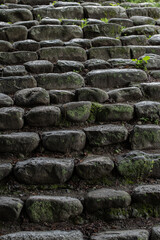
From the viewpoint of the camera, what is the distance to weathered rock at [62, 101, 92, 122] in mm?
2527

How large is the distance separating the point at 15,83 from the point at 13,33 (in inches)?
45.0

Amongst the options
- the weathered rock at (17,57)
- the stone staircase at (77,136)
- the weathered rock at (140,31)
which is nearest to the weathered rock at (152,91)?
the stone staircase at (77,136)

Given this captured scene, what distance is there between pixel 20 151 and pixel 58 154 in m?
0.29

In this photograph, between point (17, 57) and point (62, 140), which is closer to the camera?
point (62, 140)

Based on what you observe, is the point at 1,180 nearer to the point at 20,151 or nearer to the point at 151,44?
the point at 20,151

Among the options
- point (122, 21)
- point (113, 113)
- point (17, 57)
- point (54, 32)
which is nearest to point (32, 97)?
point (113, 113)

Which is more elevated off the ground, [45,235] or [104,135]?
[104,135]

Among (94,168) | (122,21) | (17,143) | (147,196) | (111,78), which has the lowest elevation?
(147,196)

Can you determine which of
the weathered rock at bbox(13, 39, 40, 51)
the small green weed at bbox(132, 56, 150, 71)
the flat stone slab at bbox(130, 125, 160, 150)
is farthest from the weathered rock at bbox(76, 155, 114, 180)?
the weathered rock at bbox(13, 39, 40, 51)

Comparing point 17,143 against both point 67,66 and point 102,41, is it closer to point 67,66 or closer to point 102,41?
point 67,66

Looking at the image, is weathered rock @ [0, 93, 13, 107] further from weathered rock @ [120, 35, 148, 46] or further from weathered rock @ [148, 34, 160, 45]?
weathered rock @ [148, 34, 160, 45]

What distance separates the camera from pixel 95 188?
6.98 ft

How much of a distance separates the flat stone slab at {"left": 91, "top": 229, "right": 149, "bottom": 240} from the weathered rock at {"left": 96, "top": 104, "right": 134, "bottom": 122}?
3.30 feet

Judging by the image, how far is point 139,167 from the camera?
222cm
